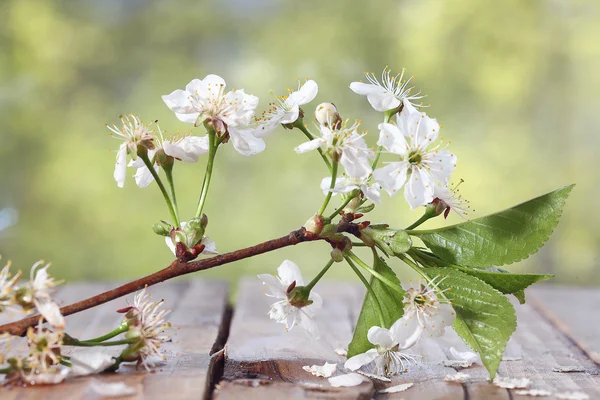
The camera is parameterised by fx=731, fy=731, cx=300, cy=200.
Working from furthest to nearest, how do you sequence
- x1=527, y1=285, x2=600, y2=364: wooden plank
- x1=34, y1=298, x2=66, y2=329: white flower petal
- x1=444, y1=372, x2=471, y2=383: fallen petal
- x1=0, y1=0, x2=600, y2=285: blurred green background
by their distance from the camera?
1. x1=0, y1=0, x2=600, y2=285: blurred green background
2. x1=527, y1=285, x2=600, y2=364: wooden plank
3. x1=444, y1=372, x2=471, y2=383: fallen petal
4. x1=34, y1=298, x2=66, y2=329: white flower petal

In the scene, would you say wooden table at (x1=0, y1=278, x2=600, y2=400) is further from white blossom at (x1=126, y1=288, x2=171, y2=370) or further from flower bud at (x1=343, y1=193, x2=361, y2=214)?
flower bud at (x1=343, y1=193, x2=361, y2=214)

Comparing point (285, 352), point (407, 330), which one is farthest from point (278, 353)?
point (407, 330)

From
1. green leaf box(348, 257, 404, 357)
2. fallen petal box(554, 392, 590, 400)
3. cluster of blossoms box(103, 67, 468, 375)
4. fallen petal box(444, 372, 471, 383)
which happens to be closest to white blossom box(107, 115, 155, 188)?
cluster of blossoms box(103, 67, 468, 375)

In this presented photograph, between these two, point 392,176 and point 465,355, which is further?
point 465,355

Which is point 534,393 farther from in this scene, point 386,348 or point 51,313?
point 51,313

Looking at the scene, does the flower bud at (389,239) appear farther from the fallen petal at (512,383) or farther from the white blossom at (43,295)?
the white blossom at (43,295)

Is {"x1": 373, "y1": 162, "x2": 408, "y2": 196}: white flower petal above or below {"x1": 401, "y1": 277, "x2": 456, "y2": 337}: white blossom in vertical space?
above

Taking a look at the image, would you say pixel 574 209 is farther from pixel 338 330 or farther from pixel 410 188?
pixel 410 188
